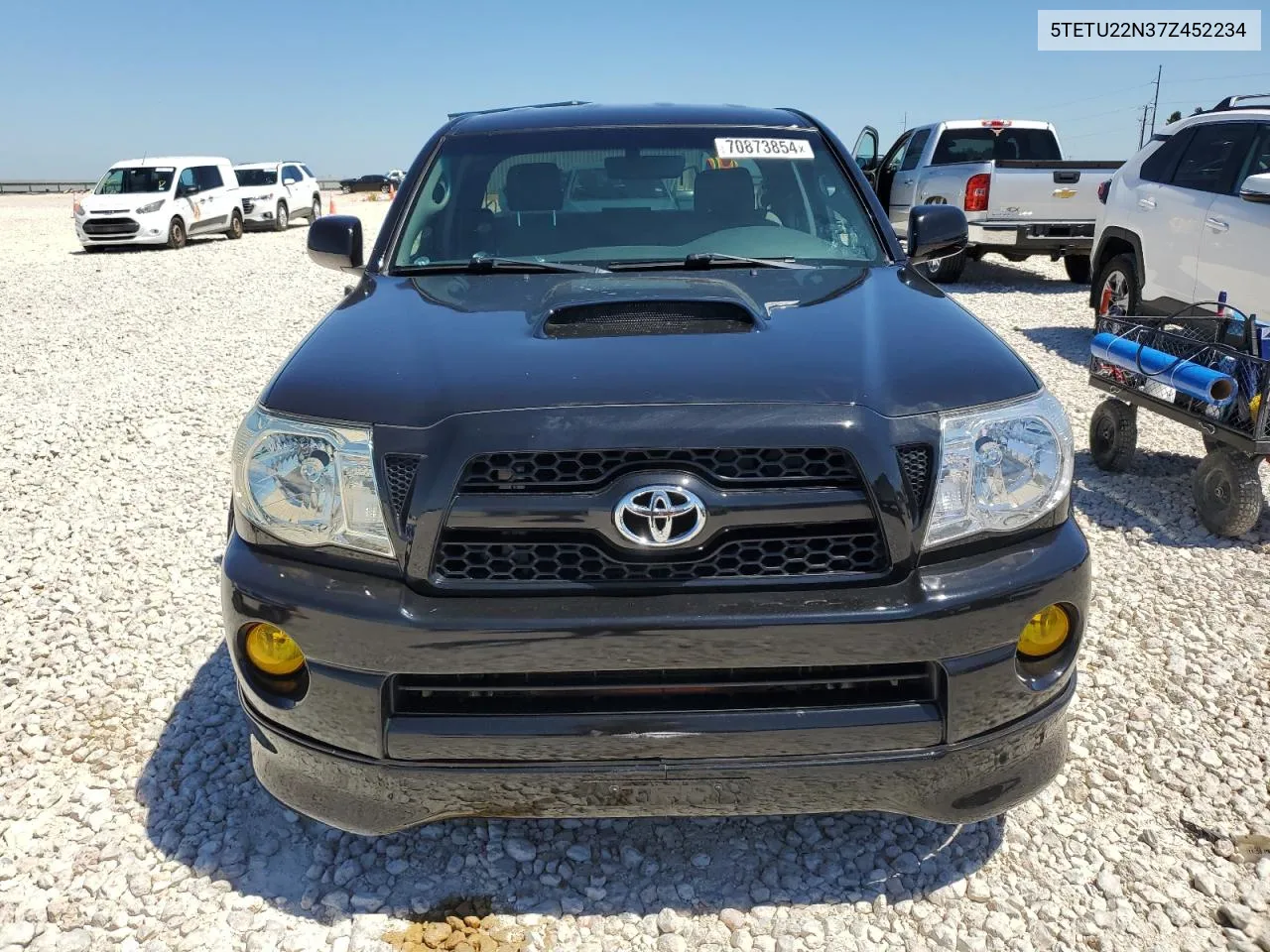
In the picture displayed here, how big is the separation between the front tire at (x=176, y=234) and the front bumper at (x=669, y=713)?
66.3ft

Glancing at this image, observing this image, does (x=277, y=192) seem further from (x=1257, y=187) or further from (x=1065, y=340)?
(x=1257, y=187)

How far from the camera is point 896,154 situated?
1437 centimetres

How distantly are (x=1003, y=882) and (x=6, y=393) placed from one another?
7.56 metres

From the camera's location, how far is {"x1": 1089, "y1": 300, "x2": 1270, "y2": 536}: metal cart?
4445 millimetres

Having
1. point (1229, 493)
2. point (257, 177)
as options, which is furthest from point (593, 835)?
point (257, 177)

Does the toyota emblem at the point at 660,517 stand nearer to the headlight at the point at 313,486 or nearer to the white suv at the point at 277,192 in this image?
the headlight at the point at 313,486

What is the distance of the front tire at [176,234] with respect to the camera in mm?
19844

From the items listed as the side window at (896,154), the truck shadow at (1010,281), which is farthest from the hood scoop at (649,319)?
the side window at (896,154)

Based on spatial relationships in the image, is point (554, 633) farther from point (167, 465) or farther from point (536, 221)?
point (167, 465)

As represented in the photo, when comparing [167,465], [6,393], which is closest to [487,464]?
[167,465]

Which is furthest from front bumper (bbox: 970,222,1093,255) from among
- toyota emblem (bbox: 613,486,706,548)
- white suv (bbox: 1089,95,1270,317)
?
toyota emblem (bbox: 613,486,706,548)

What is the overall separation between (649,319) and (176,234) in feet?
67.0

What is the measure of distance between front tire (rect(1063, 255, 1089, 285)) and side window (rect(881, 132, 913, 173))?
2.70 metres

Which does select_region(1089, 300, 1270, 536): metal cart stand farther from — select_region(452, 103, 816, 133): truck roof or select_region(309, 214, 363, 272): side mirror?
select_region(309, 214, 363, 272): side mirror
